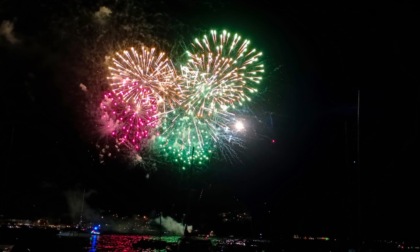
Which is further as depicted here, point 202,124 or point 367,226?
point 367,226

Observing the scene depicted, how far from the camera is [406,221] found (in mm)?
53750

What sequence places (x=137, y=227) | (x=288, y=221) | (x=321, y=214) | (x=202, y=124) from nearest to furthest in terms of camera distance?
(x=202, y=124) < (x=321, y=214) < (x=288, y=221) < (x=137, y=227)

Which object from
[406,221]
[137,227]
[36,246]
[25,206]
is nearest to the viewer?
[36,246]

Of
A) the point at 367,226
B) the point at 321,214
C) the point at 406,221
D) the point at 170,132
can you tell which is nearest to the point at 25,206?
the point at 321,214

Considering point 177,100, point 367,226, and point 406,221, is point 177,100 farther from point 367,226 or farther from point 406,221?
point 367,226

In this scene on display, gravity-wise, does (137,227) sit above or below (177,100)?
below

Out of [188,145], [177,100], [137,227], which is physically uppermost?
[177,100]

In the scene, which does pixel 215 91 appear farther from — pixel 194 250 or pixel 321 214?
pixel 321 214

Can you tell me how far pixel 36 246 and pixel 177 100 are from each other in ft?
43.1

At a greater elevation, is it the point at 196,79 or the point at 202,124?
the point at 196,79

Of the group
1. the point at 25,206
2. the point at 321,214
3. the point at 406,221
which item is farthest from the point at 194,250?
the point at 25,206

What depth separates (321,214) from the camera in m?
75.3

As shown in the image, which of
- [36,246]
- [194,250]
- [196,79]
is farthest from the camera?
[194,250]

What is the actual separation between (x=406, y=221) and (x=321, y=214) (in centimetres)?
2259
